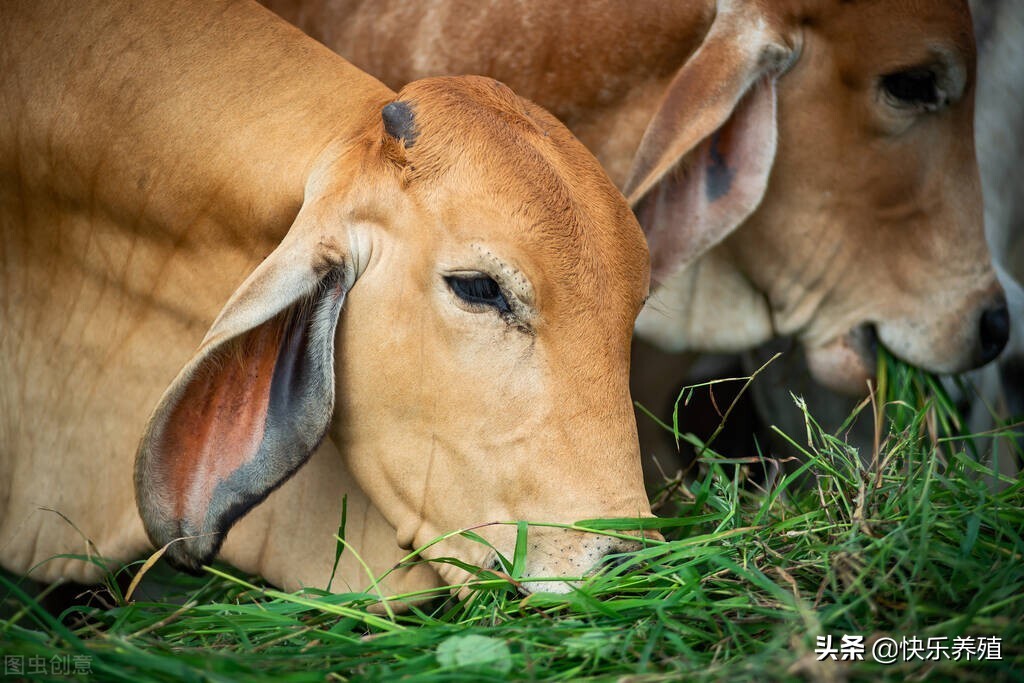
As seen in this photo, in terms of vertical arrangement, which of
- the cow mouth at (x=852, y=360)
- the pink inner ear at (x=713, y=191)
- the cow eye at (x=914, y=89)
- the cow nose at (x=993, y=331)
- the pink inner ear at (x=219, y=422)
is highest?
the cow eye at (x=914, y=89)

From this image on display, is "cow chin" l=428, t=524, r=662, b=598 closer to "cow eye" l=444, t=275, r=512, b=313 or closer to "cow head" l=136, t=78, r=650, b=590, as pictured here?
"cow head" l=136, t=78, r=650, b=590

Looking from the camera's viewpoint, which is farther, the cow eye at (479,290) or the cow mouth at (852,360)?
the cow mouth at (852,360)

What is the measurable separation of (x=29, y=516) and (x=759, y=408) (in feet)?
8.98

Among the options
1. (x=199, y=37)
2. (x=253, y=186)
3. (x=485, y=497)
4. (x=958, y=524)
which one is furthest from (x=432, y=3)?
(x=958, y=524)

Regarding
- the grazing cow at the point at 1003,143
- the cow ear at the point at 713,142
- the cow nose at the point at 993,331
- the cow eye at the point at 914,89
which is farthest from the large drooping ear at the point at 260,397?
the grazing cow at the point at 1003,143

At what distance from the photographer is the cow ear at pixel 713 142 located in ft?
10.5

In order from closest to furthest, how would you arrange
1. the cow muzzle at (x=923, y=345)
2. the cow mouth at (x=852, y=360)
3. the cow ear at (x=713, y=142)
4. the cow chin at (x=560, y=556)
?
the cow chin at (x=560, y=556), the cow ear at (x=713, y=142), the cow muzzle at (x=923, y=345), the cow mouth at (x=852, y=360)

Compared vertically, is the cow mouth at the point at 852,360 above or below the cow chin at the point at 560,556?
below

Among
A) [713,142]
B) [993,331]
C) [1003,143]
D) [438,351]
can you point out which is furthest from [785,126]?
[438,351]

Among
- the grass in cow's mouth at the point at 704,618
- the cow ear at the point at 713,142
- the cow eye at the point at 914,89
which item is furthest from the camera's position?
the cow eye at the point at 914,89

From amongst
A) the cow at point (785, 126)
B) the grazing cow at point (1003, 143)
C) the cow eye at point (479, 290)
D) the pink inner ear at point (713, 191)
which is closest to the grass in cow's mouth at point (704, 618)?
the cow eye at point (479, 290)

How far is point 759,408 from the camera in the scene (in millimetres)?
4504

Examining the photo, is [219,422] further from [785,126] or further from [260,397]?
[785,126]

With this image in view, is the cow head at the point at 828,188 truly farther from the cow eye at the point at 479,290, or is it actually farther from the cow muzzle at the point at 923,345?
the cow eye at the point at 479,290
